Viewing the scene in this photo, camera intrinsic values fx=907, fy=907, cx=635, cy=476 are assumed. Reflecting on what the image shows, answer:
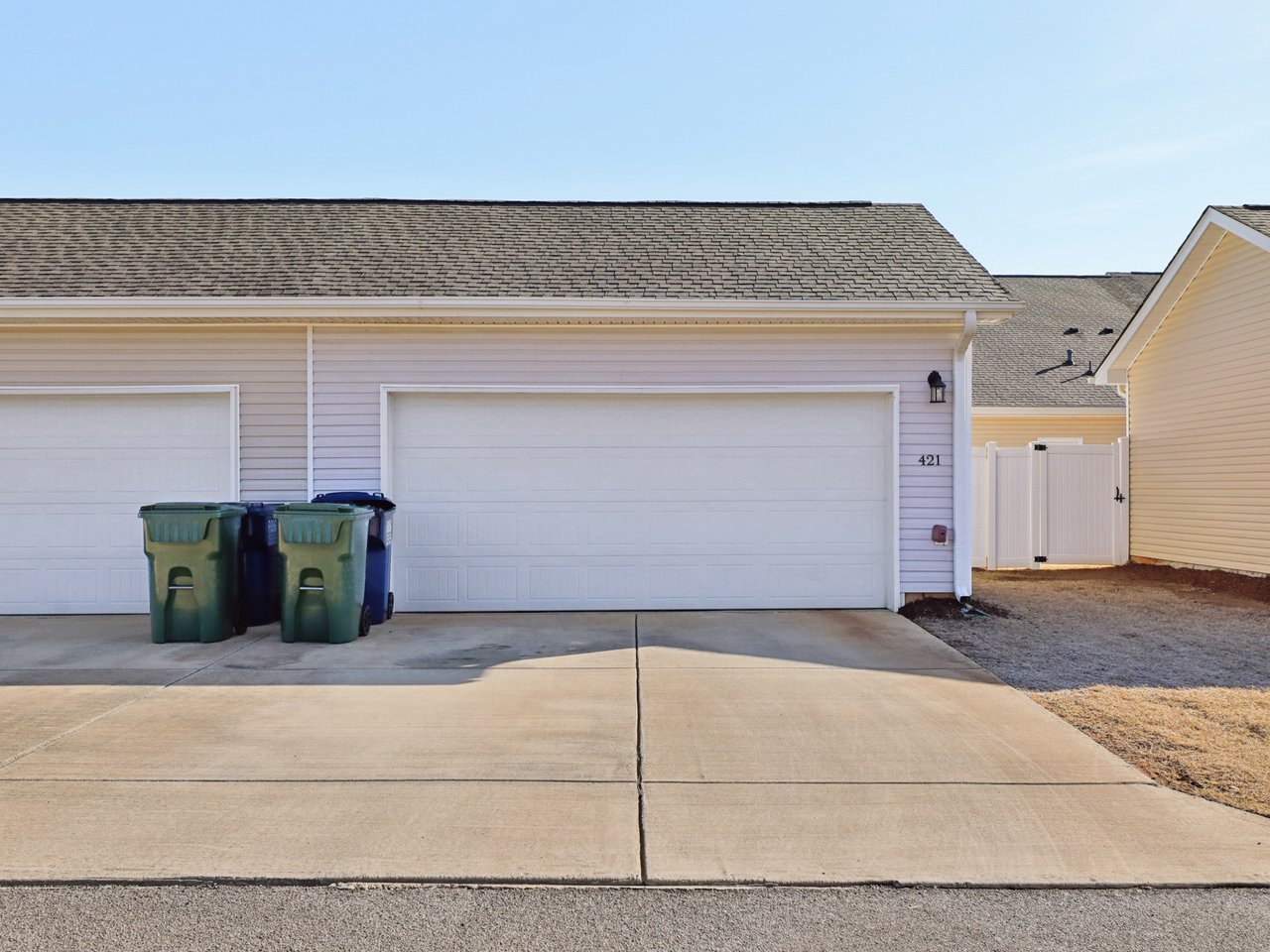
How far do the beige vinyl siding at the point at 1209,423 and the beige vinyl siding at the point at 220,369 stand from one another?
1098 cm

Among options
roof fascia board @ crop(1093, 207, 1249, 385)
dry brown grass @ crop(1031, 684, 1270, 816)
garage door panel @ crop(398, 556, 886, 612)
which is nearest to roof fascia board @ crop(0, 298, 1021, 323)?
garage door panel @ crop(398, 556, 886, 612)

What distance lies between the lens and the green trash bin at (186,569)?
24.7 ft

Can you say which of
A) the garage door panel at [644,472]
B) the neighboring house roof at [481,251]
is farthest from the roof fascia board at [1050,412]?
the garage door panel at [644,472]

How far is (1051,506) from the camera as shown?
42.8 feet

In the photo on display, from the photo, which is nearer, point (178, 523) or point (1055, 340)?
point (178, 523)

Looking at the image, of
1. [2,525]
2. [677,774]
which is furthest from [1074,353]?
[2,525]

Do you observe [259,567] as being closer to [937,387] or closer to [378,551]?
[378,551]

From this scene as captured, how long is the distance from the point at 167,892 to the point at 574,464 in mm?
6214

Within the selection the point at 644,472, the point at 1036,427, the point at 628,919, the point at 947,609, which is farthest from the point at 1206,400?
the point at 628,919

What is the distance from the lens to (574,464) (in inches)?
360

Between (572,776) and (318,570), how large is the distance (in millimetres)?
3987

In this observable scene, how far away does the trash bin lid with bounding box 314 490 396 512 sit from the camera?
27.6 ft

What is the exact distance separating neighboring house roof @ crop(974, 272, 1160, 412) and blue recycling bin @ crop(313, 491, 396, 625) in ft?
31.7

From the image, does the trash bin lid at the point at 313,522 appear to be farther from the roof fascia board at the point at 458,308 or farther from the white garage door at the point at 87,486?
the roof fascia board at the point at 458,308
